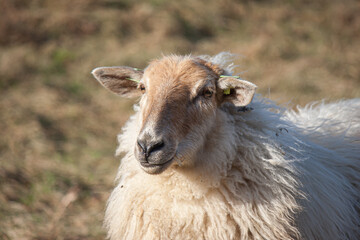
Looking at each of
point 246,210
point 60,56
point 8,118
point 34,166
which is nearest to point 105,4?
point 60,56

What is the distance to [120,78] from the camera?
3229mm

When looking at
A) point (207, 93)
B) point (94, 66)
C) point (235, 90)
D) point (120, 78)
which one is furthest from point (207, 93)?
point (94, 66)

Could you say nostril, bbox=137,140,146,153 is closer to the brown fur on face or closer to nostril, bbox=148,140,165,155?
nostril, bbox=148,140,165,155

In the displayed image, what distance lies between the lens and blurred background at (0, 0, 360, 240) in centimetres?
470

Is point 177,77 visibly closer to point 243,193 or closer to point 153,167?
point 153,167

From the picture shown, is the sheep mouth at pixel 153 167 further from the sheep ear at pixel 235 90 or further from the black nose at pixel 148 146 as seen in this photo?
the sheep ear at pixel 235 90

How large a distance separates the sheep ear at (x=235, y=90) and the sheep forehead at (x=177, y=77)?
10cm

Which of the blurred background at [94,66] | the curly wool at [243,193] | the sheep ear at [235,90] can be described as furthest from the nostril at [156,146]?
the blurred background at [94,66]

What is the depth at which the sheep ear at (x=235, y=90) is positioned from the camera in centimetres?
271

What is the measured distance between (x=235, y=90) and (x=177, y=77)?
48 cm

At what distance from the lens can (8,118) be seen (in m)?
6.49

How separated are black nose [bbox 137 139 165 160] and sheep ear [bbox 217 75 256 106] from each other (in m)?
0.78

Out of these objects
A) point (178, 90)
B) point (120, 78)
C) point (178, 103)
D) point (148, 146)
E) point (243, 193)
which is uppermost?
point (120, 78)

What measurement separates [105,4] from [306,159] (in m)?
8.86
